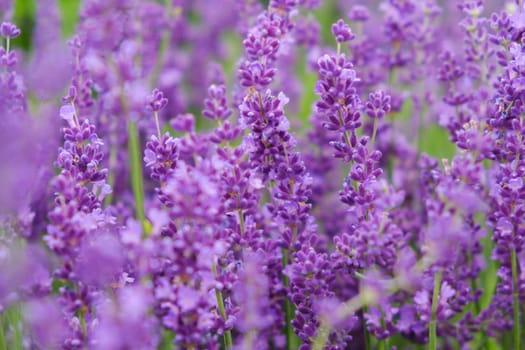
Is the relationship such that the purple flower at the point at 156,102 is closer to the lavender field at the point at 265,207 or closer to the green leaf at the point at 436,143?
the lavender field at the point at 265,207

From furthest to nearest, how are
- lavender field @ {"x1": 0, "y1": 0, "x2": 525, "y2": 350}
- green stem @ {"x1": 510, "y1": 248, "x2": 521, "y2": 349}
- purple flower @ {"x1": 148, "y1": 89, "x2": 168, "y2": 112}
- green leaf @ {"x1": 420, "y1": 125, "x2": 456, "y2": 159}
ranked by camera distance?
green leaf @ {"x1": 420, "y1": 125, "x2": 456, "y2": 159}, green stem @ {"x1": 510, "y1": 248, "x2": 521, "y2": 349}, purple flower @ {"x1": 148, "y1": 89, "x2": 168, "y2": 112}, lavender field @ {"x1": 0, "y1": 0, "x2": 525, "y2": 350}

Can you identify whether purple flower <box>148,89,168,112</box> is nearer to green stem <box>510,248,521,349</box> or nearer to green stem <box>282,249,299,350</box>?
green stem <box>282,249,299,350</box>

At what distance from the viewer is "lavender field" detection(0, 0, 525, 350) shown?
0.99m

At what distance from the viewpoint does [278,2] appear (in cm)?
150

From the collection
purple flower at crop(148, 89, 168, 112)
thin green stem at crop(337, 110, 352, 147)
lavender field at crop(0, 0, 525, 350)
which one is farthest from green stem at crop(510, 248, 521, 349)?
purple flower at crop(148, 89, 168, 112)

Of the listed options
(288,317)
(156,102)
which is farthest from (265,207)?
(156,102)

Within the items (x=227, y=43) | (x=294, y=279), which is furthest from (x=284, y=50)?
(x=227, y=43)

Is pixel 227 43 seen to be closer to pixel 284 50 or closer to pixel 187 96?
pixel 187 96

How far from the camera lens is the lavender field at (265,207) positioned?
986 mm

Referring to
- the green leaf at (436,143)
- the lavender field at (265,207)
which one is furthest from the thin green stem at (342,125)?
the green leaf at (436,143)

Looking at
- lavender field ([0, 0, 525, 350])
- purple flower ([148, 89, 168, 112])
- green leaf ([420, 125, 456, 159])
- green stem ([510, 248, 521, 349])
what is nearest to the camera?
lavender field ([0, 0, 525, 350])

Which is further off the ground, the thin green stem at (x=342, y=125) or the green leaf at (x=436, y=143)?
the green leaf at (x=436, y=143)

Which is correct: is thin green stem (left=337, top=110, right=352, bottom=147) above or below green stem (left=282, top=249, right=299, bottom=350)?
above

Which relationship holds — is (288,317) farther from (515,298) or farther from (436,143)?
(436,143)
